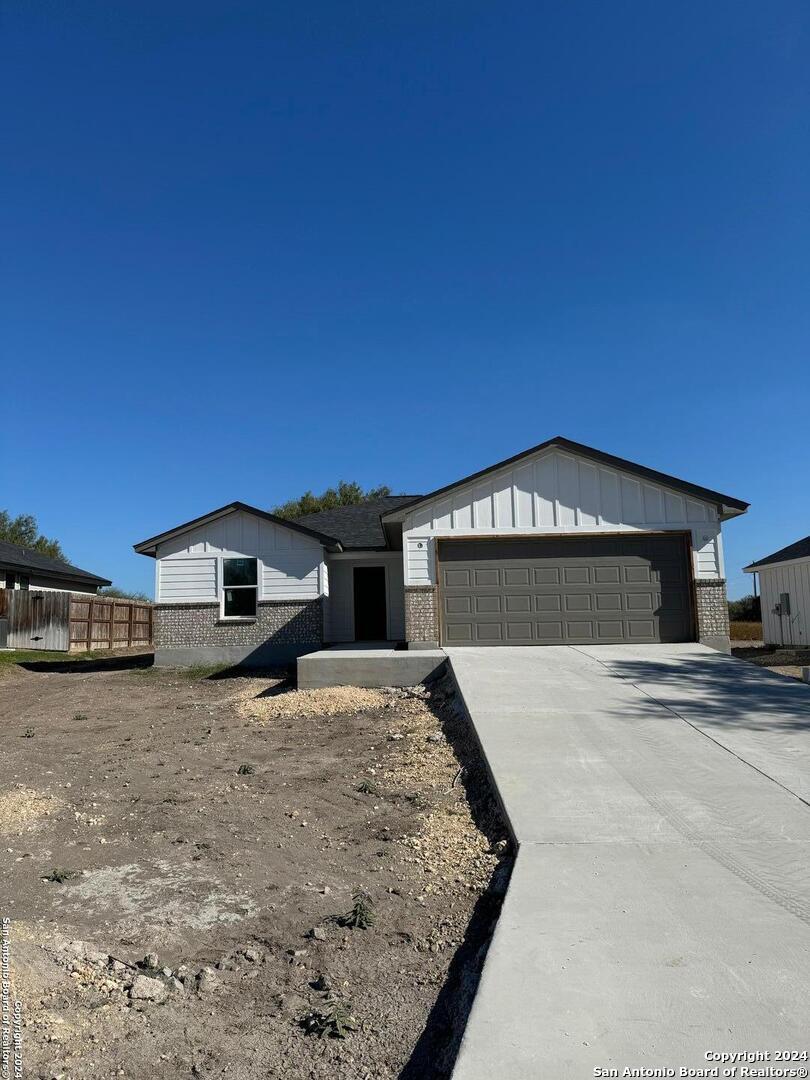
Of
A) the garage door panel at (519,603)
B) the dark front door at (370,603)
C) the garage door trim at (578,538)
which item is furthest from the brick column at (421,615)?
the dark front door at (370,603)

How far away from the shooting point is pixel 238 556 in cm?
1817

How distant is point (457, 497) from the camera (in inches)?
588

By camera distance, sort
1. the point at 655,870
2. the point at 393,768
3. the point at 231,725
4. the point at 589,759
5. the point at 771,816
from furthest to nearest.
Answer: the point at 231,725 → the point at 393,768 → the point at 589,759 → the point at 771,816 → the point at 655,870

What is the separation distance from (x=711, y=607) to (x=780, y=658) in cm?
329

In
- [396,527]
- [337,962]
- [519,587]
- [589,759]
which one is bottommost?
[337,962]

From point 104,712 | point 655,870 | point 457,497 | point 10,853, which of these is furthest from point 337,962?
point 457,497

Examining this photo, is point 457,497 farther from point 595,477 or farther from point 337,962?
point 337,962

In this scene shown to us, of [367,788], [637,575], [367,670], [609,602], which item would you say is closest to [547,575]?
[609,602]

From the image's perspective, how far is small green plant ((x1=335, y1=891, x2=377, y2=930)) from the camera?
4.02m

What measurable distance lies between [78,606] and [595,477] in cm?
2095

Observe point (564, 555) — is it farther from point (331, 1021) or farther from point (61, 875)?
point (331, 1021)

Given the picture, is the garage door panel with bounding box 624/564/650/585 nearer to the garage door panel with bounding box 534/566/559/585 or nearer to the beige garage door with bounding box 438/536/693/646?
the beige garage door with bounding box 438/536/693/646

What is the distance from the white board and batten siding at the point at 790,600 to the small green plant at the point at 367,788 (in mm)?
17141

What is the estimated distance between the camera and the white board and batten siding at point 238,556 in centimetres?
1803
